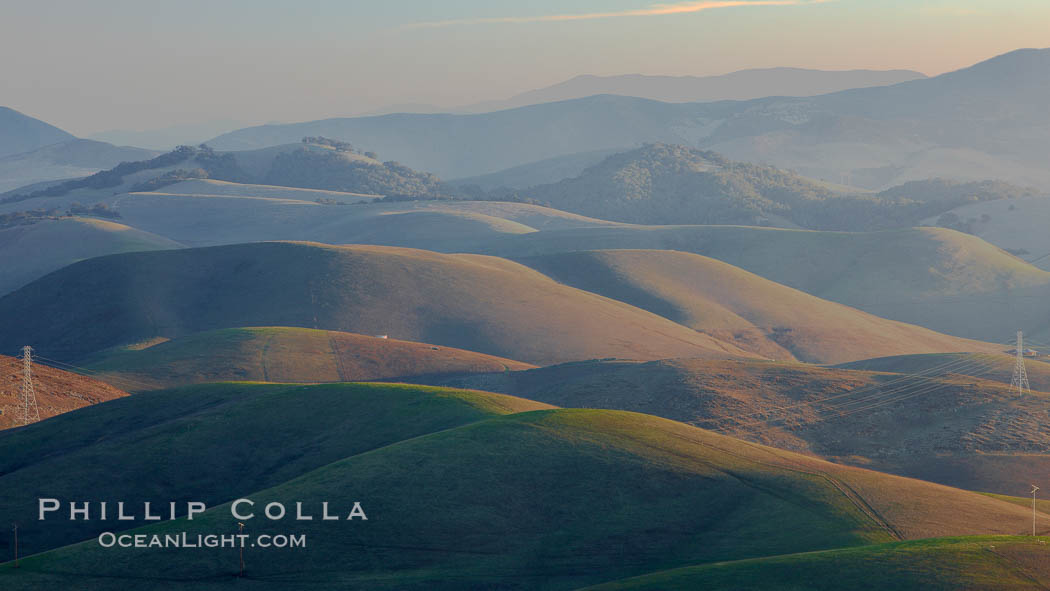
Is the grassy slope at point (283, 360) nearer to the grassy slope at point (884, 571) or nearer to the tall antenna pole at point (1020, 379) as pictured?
the tall antenna pole at point (1020, 379)

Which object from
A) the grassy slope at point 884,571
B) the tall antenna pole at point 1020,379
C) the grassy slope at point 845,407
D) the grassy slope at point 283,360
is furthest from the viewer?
the grassy slope at point 283,360

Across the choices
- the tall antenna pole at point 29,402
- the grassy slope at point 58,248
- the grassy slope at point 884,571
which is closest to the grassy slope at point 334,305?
the grassy slope at point 58,248

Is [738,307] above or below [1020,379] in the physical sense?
below

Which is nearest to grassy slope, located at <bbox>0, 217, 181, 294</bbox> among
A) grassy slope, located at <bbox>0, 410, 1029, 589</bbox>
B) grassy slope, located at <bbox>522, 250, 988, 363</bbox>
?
grassy slope, located at <bbox>522, 250, 988, 363</bbox>

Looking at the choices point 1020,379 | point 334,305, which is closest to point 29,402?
point 334,305

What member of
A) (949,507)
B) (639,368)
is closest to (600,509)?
(949,507)

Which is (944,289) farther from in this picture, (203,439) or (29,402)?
(203,439)

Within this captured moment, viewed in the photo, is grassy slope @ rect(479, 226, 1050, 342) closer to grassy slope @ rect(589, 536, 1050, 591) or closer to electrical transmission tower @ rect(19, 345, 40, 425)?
electrical transmission tower @ rect(19, 345, 40, 425)
